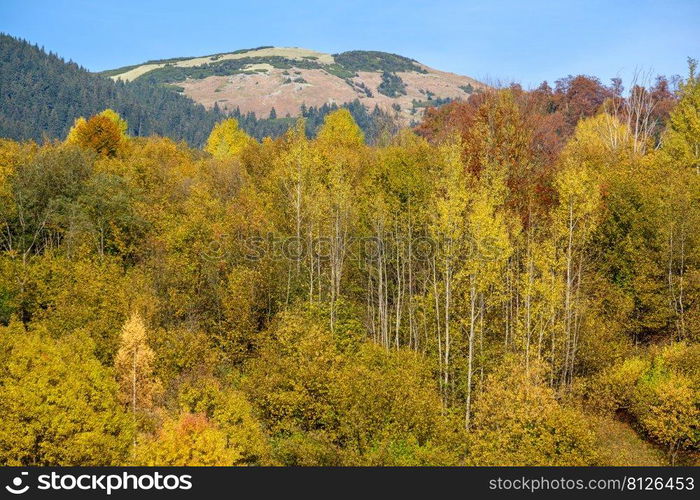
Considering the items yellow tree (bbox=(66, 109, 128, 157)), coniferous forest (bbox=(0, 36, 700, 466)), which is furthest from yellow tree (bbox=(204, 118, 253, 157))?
coniferous forest (bbox=(0, 36, 700, 466))

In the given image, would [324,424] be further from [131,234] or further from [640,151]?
[640,151]

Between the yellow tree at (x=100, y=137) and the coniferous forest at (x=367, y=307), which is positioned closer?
the coniferous forest at (x=367, y=307)

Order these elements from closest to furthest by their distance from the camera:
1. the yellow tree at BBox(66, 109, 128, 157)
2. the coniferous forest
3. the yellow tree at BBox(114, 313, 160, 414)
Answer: the coniferous forest, the yellow tree at BBox(114, 313, 160, 414), the yellow tree at BBox(66, 109, 128, 157)

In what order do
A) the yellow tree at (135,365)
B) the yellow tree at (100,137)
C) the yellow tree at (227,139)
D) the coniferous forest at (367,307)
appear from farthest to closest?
the yellow tree at (227,139) < the yellow tree at (100,137) < the yellow tree at (135,365) < the coniferous forest at (367,307)

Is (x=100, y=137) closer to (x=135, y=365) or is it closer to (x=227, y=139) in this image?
(x=227, y=139)

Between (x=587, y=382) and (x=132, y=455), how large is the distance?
1188 inches

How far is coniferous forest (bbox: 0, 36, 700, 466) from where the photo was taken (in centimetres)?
3138

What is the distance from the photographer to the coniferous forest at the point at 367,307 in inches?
1235

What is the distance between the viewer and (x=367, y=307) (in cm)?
5056

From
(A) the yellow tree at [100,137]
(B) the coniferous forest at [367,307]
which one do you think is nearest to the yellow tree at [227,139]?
(A) the yellow tree at [100,137]

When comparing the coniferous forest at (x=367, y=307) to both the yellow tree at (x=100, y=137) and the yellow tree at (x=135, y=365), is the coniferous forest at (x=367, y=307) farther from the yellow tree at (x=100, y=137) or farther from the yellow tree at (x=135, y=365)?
the yellow tree at (x=100, y=137)

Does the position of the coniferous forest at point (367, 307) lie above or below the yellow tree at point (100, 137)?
below

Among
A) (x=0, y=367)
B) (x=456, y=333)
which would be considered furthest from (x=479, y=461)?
(x=0, y=367)

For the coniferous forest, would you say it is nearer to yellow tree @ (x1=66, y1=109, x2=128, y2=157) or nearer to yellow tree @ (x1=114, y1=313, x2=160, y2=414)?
yellow tree @ (x1=114, y1=313, x2=160, y2=414)
